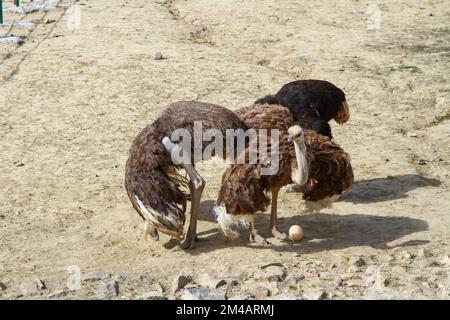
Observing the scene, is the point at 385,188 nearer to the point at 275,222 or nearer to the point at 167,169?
the point at 275,222

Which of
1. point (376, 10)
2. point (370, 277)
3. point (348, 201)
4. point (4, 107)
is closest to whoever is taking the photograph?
point (370, 277)

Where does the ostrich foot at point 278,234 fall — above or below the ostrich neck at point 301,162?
below

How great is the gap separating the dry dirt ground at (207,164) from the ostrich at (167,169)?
0.97 ft

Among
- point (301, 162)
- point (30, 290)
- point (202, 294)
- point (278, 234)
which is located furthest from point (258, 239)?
point (30, 290)

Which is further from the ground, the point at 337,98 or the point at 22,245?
the point at 337,98

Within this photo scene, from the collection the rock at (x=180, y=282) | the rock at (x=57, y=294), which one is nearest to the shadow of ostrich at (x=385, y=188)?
the rock at (x=180, y=282)

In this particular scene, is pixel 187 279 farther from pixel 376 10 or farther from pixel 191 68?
pixel 376 10

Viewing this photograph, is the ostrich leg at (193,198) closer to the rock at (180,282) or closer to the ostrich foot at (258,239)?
the ostrich foot at (258,239)

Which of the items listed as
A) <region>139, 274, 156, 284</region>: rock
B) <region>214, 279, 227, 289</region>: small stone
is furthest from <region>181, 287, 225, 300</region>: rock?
<region>139, 274, 156, 284</region>: rock

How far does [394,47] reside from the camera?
11.3 m

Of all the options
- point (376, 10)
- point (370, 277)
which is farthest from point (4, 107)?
point (376, 10)

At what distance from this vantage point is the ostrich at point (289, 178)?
559 centimetres

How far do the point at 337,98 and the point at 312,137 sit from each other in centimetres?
148

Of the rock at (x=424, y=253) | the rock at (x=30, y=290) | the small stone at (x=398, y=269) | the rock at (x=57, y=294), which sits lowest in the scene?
the rock at (x=30, y=290)
